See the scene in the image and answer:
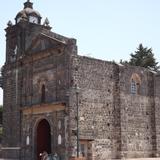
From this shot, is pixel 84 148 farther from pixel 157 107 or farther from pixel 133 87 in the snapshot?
pixel 157 107

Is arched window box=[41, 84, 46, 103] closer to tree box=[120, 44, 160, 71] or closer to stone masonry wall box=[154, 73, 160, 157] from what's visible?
stone masonry wall box=[154, 73, 160, 157]

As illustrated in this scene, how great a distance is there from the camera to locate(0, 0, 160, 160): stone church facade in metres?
31.3

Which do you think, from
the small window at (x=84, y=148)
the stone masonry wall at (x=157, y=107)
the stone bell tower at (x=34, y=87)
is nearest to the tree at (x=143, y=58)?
the stone masonry wall at (x=157, y=107)

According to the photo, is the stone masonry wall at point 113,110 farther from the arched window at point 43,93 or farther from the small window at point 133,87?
the arched window at point 43,93

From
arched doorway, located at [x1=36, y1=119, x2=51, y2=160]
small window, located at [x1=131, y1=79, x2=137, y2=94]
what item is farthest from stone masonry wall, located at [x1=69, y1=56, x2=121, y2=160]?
arched doorway, located at [x1=36, y1=119, x2=51, y2=160]

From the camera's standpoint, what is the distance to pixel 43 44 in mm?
34594

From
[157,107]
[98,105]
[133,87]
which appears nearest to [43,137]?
[98,105]

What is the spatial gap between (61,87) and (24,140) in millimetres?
6473

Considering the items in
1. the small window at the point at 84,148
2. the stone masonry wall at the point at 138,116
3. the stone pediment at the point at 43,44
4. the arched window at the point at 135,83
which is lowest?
the small window at the point at 84,148

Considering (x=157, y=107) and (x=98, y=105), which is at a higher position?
(x=157, y=107)

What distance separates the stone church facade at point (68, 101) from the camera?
103 feet

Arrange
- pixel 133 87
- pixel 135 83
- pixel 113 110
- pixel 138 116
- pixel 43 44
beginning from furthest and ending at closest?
pixel 135 83 → pixel 133 87 → pixel 138 116 → pixel 43 44 → pixel 113 110

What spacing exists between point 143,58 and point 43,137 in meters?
34.1

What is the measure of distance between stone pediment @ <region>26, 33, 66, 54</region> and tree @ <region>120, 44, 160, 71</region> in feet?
96.8
